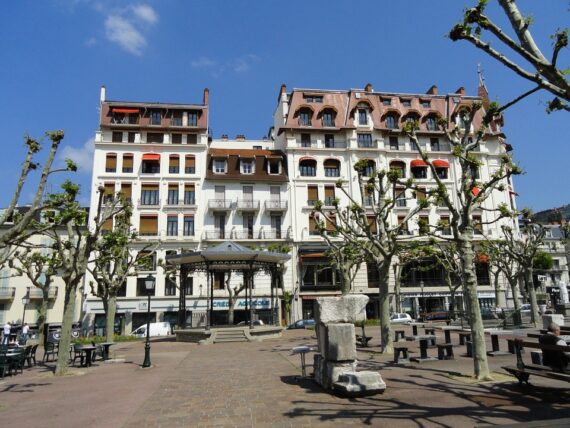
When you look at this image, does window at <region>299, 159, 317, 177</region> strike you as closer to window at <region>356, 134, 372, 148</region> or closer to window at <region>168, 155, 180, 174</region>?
window at <region>356, 134, 372, 148</region>

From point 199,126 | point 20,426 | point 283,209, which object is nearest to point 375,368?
point 20,426

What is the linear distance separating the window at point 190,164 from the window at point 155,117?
4926mm

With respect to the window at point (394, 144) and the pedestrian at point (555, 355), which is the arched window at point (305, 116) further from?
the pedestrian at point (555, 355)

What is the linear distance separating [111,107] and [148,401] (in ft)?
127

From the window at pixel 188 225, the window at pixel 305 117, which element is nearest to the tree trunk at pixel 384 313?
the window at pixel 188 225

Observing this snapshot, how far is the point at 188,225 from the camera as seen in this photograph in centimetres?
3978

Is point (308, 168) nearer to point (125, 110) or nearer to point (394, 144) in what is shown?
point (394, 144)

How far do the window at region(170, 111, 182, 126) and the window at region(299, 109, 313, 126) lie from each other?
12714 millimetres

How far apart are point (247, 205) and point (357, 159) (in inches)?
503

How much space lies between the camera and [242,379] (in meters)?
11.0

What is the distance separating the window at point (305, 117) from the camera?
44.2m

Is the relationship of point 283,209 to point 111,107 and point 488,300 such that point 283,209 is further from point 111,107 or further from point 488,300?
point 488,300

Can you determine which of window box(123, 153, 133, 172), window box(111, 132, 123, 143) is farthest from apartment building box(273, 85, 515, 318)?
window box(111, 132, 123, 143)

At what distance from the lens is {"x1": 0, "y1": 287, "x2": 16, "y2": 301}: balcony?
128 feet
